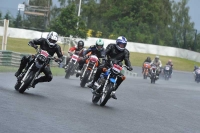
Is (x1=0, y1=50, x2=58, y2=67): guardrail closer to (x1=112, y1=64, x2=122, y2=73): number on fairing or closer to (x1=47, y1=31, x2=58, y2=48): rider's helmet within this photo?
(x1=47, y1=31, x2=58, y2=48): rider's helmet

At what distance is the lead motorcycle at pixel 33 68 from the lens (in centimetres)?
1468

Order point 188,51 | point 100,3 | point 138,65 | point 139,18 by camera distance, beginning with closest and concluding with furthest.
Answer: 1. point 138,65
2. point 188,51
3. point 139,18
4. point 100,3

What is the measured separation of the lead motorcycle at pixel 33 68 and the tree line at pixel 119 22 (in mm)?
32930

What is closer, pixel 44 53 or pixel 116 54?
pixel 44 53

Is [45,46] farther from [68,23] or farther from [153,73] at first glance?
[68,23]

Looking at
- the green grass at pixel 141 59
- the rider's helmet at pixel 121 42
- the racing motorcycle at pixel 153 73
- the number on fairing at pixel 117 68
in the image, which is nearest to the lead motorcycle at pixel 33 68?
the number on fairing at pixel 117 68

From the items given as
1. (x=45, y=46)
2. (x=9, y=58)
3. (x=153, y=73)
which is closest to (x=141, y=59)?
(x=153, y=73)

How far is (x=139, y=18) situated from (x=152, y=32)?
37.3 ft

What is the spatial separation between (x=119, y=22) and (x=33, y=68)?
174 feet

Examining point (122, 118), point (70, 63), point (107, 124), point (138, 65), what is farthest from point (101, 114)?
→ point (138, 65)

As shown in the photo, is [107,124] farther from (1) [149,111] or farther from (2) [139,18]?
(2) [139,18]

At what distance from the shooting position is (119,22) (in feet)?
221

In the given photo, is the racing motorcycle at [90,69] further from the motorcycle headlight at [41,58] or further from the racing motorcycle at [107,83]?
the motorcycle headlight at [41,58]

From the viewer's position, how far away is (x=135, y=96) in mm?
20484
